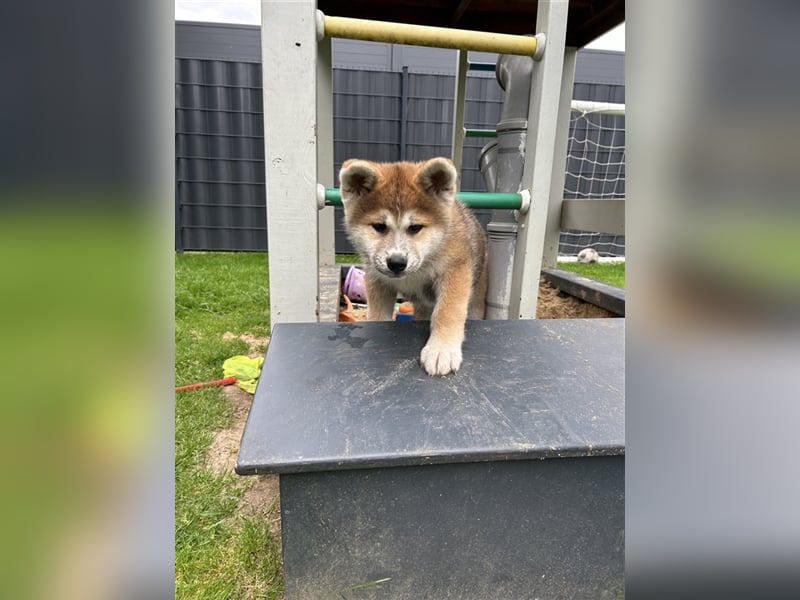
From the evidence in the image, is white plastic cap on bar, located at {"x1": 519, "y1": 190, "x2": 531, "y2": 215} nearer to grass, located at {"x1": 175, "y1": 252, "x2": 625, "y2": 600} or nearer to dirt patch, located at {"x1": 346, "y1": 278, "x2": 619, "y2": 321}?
dirt patch, located at {"x1": 346, "y1": 278, "x2": 619, "y2": 321}

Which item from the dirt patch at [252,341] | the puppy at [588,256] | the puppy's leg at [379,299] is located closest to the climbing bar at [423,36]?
the puppy's leg at [379,299]

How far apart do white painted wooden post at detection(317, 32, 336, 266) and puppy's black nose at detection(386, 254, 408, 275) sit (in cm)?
213

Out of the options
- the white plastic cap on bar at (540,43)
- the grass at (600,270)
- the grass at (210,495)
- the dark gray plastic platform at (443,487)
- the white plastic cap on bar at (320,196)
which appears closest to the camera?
the dark gray plastic platform at (443,487)

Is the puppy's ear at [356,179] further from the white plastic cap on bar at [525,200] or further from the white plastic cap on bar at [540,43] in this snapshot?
the white plastic cap on bar at [540,43]

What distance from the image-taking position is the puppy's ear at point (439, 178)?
7.48 ft

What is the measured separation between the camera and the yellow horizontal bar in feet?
7.32

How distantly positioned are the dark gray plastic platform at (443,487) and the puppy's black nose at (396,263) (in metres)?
0.66

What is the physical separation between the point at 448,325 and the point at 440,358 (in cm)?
27

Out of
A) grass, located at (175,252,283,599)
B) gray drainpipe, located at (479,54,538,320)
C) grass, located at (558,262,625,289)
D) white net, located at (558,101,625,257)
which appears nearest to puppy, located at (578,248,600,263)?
grass, located at (558,262,625,289)

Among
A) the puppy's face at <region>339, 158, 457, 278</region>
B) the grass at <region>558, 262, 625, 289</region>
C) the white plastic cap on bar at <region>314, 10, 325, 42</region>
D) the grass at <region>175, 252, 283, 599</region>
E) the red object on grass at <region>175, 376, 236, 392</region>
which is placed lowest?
the grass at <region>175, 252, 283, 599</region>
